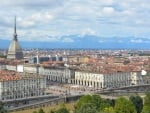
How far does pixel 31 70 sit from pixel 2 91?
100ft

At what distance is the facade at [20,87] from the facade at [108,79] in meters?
13.1

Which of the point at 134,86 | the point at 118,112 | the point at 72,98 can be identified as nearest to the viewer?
the point at 118,112

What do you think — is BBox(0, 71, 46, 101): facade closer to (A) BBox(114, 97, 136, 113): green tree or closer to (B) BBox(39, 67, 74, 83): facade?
(A) BBox(114, 97, 136, 113): green tree

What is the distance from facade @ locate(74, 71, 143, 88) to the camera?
201ft

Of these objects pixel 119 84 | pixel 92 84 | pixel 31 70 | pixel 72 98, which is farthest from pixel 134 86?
pixel 31 70

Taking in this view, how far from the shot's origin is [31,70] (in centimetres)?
7650

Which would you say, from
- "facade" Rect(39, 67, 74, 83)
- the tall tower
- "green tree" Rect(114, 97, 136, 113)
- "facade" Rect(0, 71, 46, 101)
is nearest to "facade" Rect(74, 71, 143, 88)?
"facade" Rect(39, 67, 74, 83)

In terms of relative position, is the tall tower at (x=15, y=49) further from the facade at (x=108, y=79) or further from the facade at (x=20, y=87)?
the facade at (x=20, y=87)

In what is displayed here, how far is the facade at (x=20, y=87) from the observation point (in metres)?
46.2

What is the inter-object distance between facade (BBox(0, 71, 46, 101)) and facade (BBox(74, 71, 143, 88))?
43.1 feet

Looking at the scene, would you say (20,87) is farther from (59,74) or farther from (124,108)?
(59,74)

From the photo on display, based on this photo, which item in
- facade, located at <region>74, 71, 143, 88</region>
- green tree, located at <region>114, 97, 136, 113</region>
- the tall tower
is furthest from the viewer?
the tall tower

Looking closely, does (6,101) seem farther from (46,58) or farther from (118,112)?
(46,58)

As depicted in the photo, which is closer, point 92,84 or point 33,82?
point 33,82
